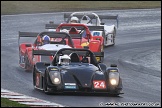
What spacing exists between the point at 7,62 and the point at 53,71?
719 cm

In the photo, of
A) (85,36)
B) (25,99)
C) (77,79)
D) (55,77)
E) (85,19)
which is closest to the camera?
(25,99)

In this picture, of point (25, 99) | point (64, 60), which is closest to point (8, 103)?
point (25, 99)

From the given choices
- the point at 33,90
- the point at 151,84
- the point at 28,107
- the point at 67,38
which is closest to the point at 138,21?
the point at 67,38

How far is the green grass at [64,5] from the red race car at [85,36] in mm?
16732

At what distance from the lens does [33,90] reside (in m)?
15.8

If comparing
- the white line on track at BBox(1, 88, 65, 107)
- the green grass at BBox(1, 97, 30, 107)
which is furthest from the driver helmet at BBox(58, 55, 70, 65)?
the green grass at BBox(1, 97, 30, 107)

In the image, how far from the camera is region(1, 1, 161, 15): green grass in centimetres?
4496

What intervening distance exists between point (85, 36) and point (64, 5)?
22.9 metres

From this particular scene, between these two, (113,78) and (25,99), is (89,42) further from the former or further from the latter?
(25,99)

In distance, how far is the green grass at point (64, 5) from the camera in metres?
45.0

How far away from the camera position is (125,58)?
2439cm

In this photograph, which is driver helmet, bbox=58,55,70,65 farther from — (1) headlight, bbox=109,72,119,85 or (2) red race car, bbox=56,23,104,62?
(2) red race car, bbox=56,23,104,62

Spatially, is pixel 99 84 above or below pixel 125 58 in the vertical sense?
below

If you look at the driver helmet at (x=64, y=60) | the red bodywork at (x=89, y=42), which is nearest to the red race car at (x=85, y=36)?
the red bodywork at (x=89, y=42)
